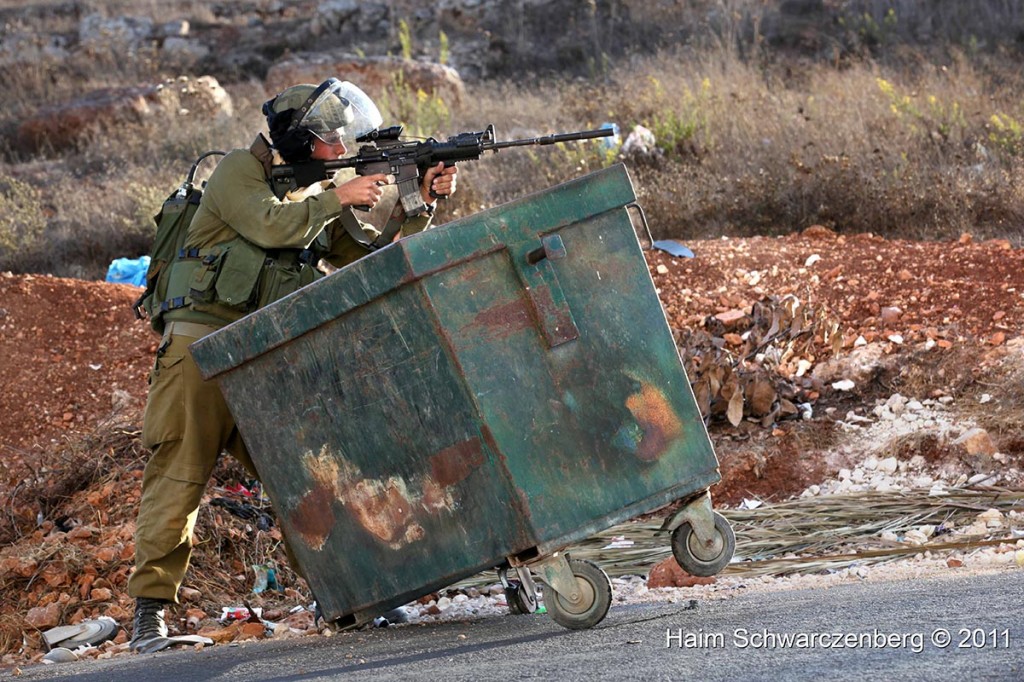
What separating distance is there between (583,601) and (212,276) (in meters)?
1.76

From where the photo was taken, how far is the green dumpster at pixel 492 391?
148 inches

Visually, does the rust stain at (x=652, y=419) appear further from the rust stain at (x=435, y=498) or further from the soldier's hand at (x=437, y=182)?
the soldier's hand at (x=437, y=182)

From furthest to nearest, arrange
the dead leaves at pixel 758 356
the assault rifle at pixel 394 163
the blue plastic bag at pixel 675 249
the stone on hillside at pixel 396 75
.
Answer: the stone on hillside at pixel 396 75
the blue plastic bag at pixel 675 249
the dead leaves at pixel 758 356
the assault rifle at pixel 394 163

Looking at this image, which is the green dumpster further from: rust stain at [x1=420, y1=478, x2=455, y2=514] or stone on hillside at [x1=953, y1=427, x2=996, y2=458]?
stone on hillside at [x1=953, y1=427, x2=996, y2=458]

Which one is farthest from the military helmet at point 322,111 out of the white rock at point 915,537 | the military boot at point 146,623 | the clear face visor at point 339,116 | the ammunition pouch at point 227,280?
the white rock at point 915,537

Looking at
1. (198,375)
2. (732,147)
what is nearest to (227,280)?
(198,375)

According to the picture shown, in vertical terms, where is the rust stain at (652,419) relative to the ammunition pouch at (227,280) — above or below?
below

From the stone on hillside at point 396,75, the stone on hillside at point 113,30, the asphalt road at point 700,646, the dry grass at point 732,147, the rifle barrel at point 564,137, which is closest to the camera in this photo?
the asphalt road at point 700,646

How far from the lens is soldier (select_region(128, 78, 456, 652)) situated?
4496mm

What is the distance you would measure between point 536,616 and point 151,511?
1.42 meters

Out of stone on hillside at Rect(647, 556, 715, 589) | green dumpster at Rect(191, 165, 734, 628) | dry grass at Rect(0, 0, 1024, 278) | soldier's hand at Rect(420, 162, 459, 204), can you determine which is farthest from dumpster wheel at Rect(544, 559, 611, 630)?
dry grass at Rect(0, 0, 1024, 278)

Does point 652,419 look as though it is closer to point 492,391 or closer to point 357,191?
point 492,391

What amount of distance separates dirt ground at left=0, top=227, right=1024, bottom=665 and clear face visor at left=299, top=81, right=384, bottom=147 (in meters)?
1.92

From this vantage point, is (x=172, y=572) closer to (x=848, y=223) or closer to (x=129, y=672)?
(x=129, y=672)
